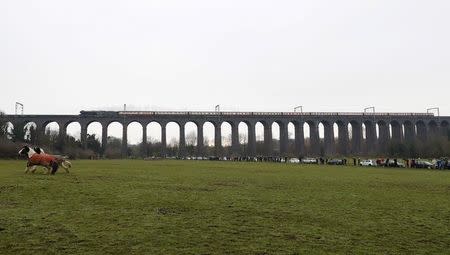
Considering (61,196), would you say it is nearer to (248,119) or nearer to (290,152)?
(248,119)

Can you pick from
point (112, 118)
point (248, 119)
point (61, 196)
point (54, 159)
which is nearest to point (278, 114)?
point (248, 119)

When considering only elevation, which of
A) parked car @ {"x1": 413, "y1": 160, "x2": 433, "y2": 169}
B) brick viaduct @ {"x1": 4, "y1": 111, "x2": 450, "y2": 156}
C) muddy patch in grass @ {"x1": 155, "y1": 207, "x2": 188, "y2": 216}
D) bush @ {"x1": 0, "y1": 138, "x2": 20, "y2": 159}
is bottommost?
parked car @ {"x1": 413, "y1": 160, "x2": 433, "y2": 169}

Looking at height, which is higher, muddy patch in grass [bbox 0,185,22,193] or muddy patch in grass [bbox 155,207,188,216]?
muddy patch in grass [bbox 0,185,22,193]

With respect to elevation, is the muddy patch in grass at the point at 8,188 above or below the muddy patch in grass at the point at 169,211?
above

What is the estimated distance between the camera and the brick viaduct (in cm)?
8306

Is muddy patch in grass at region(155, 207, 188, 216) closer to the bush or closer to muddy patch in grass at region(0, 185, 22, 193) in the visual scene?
muddy patch in grass at region(0, 185, 22, 193)

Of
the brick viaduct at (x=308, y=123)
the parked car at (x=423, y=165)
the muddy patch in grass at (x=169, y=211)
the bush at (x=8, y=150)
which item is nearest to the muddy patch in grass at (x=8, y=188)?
the muddy patch in grass at (x=169, y=211)

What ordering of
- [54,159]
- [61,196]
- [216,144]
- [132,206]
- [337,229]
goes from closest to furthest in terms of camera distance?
[337,229], [132,206], [61,196], [54,159], [216,144]

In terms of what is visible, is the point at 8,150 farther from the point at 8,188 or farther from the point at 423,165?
the point at 423,165

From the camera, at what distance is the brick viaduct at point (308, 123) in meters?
83.1

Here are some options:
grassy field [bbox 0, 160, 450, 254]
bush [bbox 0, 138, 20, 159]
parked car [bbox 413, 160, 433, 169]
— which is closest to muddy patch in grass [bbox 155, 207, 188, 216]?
grassy field [bbox 0, 160, 450, 254]

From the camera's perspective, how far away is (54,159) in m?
19.6

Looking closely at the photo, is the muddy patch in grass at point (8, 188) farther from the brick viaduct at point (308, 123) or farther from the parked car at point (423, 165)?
the brick viaduct at point (308, 123)

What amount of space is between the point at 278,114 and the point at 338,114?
1316 cm
